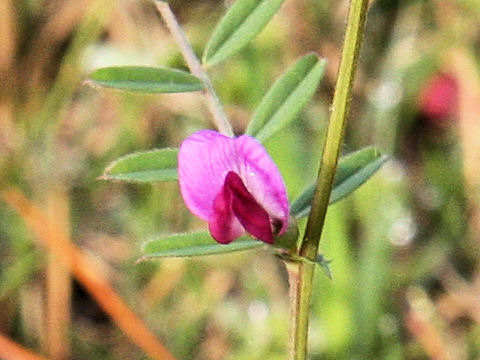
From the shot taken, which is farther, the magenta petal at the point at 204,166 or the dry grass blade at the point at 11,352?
the dry grass blade at the point at 11,352

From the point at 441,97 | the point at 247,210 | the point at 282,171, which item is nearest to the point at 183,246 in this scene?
the point at 247,210

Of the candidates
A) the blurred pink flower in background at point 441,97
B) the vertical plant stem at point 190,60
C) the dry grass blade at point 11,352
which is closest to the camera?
the vertical plant stem at point 190,60

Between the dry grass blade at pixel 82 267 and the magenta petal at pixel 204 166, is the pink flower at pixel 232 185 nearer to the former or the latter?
Answer: the magenta petal at pixel 204 166

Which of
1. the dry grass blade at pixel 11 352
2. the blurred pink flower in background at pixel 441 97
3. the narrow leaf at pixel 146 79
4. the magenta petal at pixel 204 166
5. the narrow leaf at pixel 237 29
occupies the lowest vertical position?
the dry grass blade at pixel 11 352

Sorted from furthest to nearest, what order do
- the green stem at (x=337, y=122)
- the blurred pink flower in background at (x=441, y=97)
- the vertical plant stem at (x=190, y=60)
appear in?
the blurred pink flower in background at (x=441, y=97) < the vertical plant stem at (x=190, y=60) < the green stem at (x=337, y=122)

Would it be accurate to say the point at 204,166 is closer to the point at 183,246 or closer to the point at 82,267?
the point at 183,246

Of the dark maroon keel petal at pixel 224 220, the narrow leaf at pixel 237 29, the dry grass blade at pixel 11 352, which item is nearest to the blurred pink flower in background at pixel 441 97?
the dry grass blade at pixel 11 352

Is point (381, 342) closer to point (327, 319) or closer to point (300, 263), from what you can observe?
point (327, 319)

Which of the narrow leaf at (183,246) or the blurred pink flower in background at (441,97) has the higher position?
the narrow leaf at (183,246)
